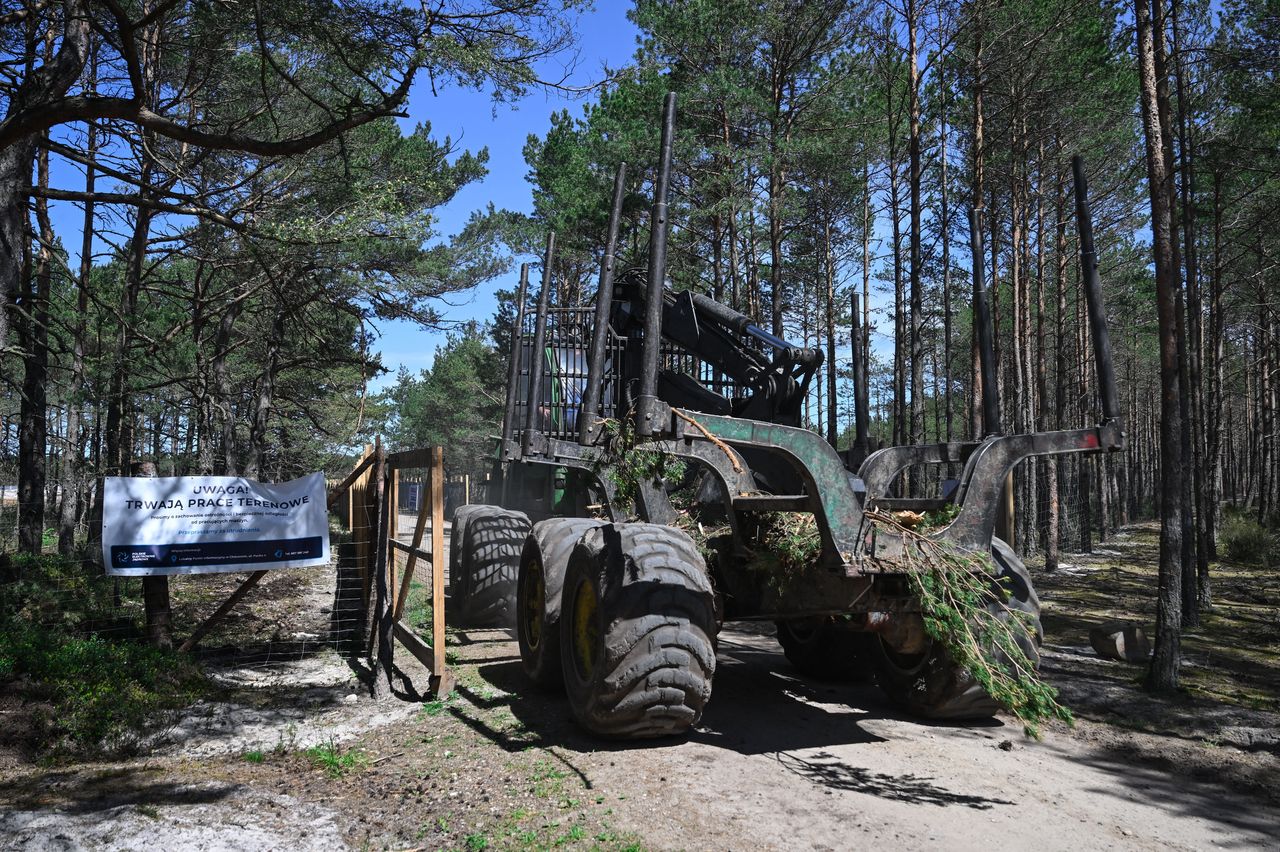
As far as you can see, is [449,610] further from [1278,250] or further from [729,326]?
[1278,250]

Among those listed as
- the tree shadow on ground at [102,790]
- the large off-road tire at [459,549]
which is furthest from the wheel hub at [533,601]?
the large off-road tire at [459,549]

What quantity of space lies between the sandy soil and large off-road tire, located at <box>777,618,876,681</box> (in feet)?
0.80

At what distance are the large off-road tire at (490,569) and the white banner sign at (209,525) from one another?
2.41 meters

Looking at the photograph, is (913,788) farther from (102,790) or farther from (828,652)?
(102,790)

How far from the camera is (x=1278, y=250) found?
1916 cm

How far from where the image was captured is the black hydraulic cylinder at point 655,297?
14.0 feet

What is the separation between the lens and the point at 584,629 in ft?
17.9

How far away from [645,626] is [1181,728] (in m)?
4.27

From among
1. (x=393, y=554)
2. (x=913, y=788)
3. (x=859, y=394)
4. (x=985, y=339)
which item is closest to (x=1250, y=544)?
(x=859, y=394)

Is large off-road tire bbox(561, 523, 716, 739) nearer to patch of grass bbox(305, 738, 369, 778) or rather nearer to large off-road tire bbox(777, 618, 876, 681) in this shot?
patch of grass bbox(305, 738, 369, 778)

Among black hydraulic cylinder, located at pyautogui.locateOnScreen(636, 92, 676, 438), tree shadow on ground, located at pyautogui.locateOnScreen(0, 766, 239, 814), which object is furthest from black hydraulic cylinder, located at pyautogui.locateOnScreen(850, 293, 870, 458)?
tree shadow on ground, located at pyautogui.locateOnScreen(0, 766, 239, 814)

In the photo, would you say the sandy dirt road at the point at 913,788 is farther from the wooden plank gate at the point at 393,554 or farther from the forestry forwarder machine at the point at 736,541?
the wooden plank gate at the point at 393,554

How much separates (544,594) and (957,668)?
2.91 metres

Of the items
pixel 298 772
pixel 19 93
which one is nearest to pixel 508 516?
pixel 298 772
